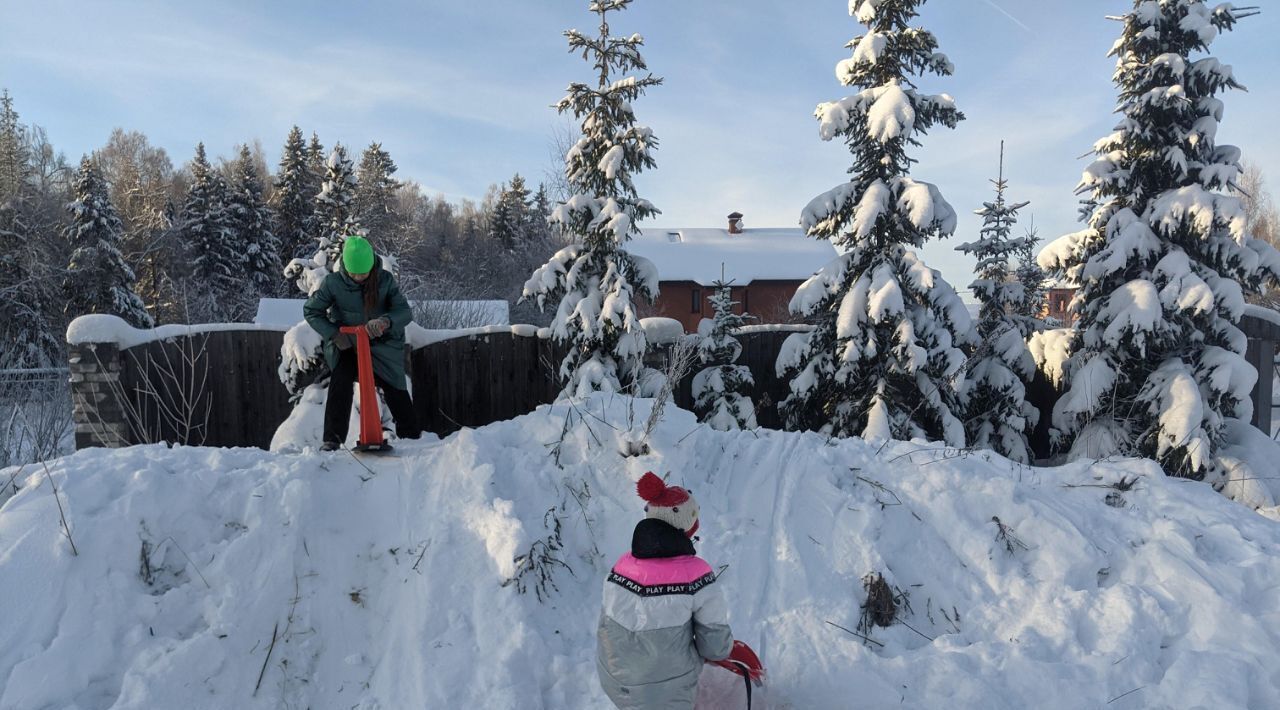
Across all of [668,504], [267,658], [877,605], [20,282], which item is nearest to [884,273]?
[877,605]

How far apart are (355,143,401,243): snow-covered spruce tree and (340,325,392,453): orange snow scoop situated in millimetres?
17855

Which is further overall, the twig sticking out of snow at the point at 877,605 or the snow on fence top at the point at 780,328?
the snow on fence top at the point at 780,328

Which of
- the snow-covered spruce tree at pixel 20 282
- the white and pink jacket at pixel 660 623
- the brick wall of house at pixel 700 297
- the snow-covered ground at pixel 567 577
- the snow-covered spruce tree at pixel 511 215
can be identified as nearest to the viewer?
the white and pink jacket at pixel 660 623

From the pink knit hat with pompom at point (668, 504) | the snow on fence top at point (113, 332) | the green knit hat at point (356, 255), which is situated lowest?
the pink knit hat with pompom at point (668, 504)

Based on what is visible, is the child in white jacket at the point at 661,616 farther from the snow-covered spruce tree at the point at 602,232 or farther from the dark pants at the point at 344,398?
the snow-covered spruce tree at the point at 602,232

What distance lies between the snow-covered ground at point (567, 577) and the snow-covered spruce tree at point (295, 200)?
29.0 meters

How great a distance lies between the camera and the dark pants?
4.68 meters

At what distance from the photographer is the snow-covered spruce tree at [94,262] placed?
20422 mm

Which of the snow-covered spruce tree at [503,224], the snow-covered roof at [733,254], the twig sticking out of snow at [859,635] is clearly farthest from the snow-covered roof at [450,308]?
the snow-covered spruce tree at [503,224]

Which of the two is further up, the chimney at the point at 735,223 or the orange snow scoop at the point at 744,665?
the chimney at the point at 735,223

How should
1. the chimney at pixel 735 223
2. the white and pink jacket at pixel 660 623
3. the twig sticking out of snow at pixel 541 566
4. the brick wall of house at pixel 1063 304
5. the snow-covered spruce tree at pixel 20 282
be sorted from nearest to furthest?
the white and pink jacket at pixel 660 623 < the twig sticking out of snow at pixel 541 566 < the brick wall of house at pixel 1063 304 < the snow-covered spruce tree at pixel 20 282 < the chimney at pixel 735 223

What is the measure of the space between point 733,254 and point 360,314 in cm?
2633

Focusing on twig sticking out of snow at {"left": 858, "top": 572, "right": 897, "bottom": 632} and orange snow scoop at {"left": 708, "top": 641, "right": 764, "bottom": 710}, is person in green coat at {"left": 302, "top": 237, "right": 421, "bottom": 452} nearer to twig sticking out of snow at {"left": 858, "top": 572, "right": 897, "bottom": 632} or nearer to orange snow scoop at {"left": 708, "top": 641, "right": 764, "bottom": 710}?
orange snow scoop at {"left": 708, "top": 641, "right": 764, "bottom": 710}

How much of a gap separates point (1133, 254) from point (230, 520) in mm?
10355
